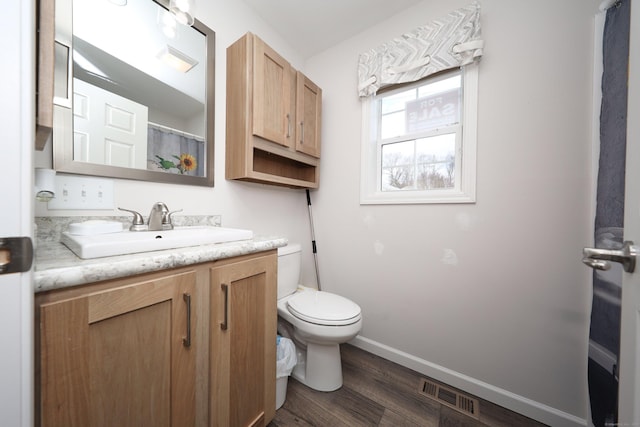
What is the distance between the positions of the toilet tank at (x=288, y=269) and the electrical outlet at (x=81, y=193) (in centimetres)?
92

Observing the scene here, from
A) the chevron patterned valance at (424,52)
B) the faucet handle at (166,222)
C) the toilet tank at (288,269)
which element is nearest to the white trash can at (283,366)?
the toilet tank at (288,269)

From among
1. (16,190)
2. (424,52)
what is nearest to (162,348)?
(16,190)

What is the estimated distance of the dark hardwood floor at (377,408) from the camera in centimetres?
115

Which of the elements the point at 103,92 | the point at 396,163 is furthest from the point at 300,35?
the point at 103,92

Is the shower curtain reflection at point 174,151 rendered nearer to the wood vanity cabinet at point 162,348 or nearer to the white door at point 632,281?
the wood vanity cabinet at point 162,348

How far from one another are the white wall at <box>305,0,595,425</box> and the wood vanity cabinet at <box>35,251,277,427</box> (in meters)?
1.01

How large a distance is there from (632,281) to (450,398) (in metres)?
1.24

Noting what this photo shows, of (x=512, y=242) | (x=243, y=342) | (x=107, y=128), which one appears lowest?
(x=243, y=342)

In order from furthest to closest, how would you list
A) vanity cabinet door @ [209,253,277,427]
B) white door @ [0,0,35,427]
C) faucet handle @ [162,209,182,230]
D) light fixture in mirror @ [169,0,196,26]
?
faucet handle @ [162,209,182,230]
light fixture in mirror @ [169,0,196,26]
vanity cabinet door @ [209,253,277,427]
white door @ [0,0,35,427]

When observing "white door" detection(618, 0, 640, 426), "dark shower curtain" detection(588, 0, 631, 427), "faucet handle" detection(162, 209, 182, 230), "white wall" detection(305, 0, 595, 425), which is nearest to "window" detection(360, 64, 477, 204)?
"white wall" detection(305, 0, 595, 425)

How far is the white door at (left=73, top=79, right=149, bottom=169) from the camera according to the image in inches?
36.9

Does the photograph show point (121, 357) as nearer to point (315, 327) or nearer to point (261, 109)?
point (315, 327)

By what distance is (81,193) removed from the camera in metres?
0.94

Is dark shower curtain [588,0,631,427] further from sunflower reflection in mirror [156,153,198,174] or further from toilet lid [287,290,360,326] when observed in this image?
sunflower reflection in mirror [156,153,198,174]
